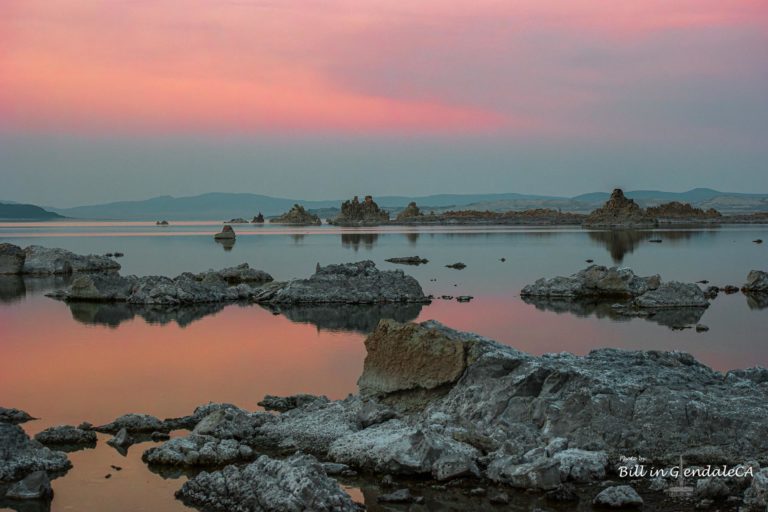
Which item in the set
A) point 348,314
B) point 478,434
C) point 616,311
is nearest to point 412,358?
point 478,434

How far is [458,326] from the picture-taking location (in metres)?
22.9

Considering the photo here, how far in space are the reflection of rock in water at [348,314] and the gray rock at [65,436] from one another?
11.3 m

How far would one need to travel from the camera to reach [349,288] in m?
29.1

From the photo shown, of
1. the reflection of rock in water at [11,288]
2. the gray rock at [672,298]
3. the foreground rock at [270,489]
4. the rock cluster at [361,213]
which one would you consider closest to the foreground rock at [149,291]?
the reflection of rock in water at [11,288]

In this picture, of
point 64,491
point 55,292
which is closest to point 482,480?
point 64,491

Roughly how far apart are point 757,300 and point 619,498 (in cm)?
2392

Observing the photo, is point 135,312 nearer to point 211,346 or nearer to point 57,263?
point 211,346

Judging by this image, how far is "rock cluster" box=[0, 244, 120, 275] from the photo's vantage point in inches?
1614

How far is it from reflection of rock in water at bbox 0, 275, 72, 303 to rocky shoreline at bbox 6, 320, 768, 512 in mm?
22455

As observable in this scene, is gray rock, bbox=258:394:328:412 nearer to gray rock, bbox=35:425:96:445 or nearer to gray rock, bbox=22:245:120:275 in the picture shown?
gray rock, bbox=35:425:96:445

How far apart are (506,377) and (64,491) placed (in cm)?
582

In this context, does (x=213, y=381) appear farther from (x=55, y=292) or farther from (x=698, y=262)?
(x=698, y=262)

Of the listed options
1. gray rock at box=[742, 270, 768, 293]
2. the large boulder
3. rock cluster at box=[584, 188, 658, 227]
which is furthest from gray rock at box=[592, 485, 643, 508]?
rock cluster at box=[584, 188, 658, 227]

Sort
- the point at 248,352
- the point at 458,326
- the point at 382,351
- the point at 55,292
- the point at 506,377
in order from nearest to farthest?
the point at 506,377
the point at 382,351
the point at 248,352
the point at 458,326
the point at 55,292
